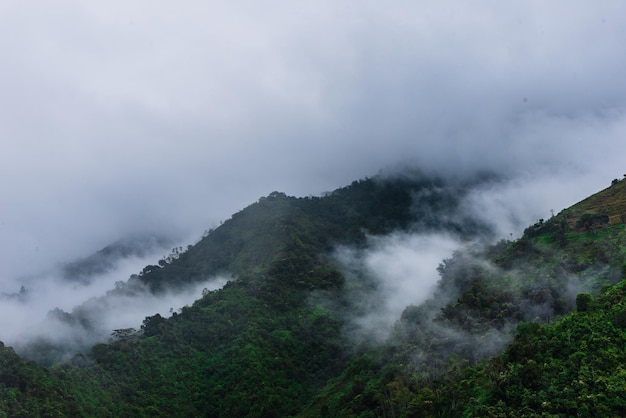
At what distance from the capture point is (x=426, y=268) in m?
127

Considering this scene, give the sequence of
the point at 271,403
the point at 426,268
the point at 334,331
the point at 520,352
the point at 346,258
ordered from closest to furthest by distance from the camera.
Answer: the point at 520,352
the point at 271,403
the point at 334,331
the point at 426,268
the point at 346,258

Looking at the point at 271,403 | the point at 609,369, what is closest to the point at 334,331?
the point at 271,403

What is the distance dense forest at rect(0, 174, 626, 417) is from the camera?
4819 centimetres

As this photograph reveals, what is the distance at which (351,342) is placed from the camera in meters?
102

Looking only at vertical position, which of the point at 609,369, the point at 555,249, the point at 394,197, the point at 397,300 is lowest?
the point at 609,369

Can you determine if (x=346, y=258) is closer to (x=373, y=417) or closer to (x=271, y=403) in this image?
(x=271, y=403)

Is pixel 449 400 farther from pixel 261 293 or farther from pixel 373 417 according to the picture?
pixel 261 293

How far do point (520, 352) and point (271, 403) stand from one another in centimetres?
4415

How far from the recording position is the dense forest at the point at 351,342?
48.2 m

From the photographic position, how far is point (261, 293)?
4395 inches

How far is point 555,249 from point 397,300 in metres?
40.5

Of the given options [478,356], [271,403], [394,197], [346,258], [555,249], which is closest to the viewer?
[478,356]

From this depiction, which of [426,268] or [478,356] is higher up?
[426,268]

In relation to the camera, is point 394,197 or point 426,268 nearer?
point 426,268
